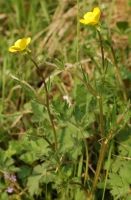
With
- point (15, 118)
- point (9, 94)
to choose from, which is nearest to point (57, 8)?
point (9, 94)

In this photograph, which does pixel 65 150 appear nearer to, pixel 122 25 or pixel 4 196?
pixel 4 196

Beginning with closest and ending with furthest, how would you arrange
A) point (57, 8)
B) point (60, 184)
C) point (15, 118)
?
point (60, 184) → point (15, 118) → point (57, 8)

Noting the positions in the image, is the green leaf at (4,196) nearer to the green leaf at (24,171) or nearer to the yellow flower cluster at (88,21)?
the green leaf at (24,171)

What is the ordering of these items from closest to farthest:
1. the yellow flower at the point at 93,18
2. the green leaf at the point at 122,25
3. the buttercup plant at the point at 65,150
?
the yellow flower at the point at 93,18 → the buttercup plant at the point at 65,150 → the green leaf at the point at 122,25

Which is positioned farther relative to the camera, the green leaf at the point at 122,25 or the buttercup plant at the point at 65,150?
the green leaf at the point at 122,25

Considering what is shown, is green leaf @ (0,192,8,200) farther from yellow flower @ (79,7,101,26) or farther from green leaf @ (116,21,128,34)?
green leaf @ (116,21,128,34)

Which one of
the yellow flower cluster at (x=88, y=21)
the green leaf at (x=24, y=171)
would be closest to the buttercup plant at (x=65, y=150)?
the green leaf at (x=24, y=171)

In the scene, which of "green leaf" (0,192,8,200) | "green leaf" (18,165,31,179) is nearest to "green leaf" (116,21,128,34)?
"green leaf" (18,165,31,179)

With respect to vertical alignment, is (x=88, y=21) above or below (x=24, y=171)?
above

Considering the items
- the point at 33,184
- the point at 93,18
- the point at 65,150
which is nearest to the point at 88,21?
the point at 93,18

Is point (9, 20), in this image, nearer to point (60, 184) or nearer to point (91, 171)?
point (91, 171)

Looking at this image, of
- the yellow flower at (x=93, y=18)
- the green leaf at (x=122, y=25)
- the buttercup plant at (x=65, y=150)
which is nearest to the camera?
the yellow flower at (x=93, y=18)
